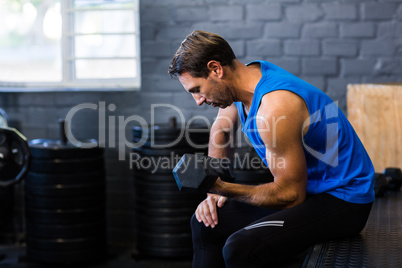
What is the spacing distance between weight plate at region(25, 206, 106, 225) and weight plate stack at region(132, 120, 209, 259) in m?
0.30

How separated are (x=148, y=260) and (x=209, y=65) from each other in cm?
194

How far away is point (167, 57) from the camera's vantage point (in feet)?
11.1

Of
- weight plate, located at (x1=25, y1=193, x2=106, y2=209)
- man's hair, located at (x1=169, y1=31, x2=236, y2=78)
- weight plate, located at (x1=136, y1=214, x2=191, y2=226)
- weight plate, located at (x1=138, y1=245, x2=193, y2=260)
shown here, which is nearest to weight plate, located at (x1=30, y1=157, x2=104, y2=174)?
weight plate, located at (x1=25, y1=193, x2=106, y2=209)

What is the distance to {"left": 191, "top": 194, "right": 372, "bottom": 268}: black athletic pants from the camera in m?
1.50

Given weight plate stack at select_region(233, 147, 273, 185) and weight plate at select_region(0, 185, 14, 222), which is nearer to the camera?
weight plate stack at select_region(233, 147, 273, 185)

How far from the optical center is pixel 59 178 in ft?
10.1

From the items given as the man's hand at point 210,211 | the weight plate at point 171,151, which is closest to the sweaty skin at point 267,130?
the man's hand at point 210,211

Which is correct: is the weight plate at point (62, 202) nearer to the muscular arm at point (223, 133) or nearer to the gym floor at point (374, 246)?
the muscular arm at point (223, 133)

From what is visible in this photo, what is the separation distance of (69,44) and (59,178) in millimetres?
1019

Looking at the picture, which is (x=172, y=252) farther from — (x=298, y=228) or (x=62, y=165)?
(x=298, y=228)

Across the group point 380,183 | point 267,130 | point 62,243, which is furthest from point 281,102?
point 62,243

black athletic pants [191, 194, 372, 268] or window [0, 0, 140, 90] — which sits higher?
window [0, 0, 140, 90]

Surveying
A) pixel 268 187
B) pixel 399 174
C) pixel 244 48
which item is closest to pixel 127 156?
pixel 244 48

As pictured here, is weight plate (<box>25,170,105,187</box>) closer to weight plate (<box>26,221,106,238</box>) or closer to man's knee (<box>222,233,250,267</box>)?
weight plate (<box>26,221,106,238</box>)
